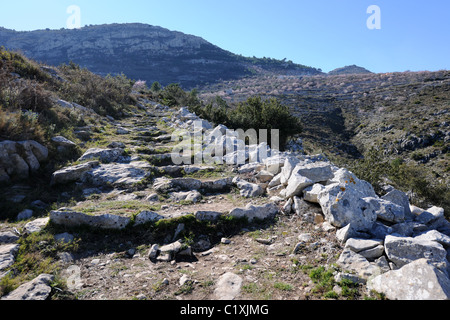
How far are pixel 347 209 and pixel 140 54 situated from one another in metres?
124

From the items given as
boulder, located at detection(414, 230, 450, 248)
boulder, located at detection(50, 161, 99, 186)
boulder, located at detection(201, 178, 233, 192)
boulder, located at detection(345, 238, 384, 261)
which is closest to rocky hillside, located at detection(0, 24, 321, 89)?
boulder, located at detection(50, 161, 99, 186)

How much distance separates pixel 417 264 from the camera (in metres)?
2.21

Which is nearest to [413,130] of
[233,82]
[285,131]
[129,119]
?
[285,131]

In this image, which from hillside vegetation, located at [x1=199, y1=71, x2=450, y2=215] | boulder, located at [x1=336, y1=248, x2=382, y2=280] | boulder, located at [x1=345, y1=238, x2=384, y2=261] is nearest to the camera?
boulder, located at [x1=336, y1=248, x2=382, y2=280]

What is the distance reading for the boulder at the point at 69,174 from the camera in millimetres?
5387

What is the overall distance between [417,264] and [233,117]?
12.2 m

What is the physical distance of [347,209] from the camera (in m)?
3.40

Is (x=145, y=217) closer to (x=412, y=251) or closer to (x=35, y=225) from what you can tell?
(x=35, y=225)

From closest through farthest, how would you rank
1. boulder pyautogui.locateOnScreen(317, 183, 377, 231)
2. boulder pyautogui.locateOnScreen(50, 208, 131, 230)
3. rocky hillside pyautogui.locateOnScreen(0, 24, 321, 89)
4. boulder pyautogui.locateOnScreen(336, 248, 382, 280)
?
boulder pyautogui.locateOnScreen(336, 248, 382, 280) → boulder pyautogui.locateOnScreen(317, 183, 377, 231) → boulder pyautogui.locateOnScreen(50, 208, 131, 230) → rocky hillside pyautogui.locateOnScreen(0, 24, 321, 89)

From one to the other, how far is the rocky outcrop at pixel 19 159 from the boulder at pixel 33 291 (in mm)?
3715

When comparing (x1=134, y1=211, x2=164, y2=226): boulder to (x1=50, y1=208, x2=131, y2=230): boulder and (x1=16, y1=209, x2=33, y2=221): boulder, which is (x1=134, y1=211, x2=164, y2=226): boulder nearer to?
(x1=50, y1=208, x2=131, y2=230): boulder

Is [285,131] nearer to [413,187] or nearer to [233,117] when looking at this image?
[233,117]

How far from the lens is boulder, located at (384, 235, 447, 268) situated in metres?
2.51

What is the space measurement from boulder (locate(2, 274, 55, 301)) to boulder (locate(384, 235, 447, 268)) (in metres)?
3.73
